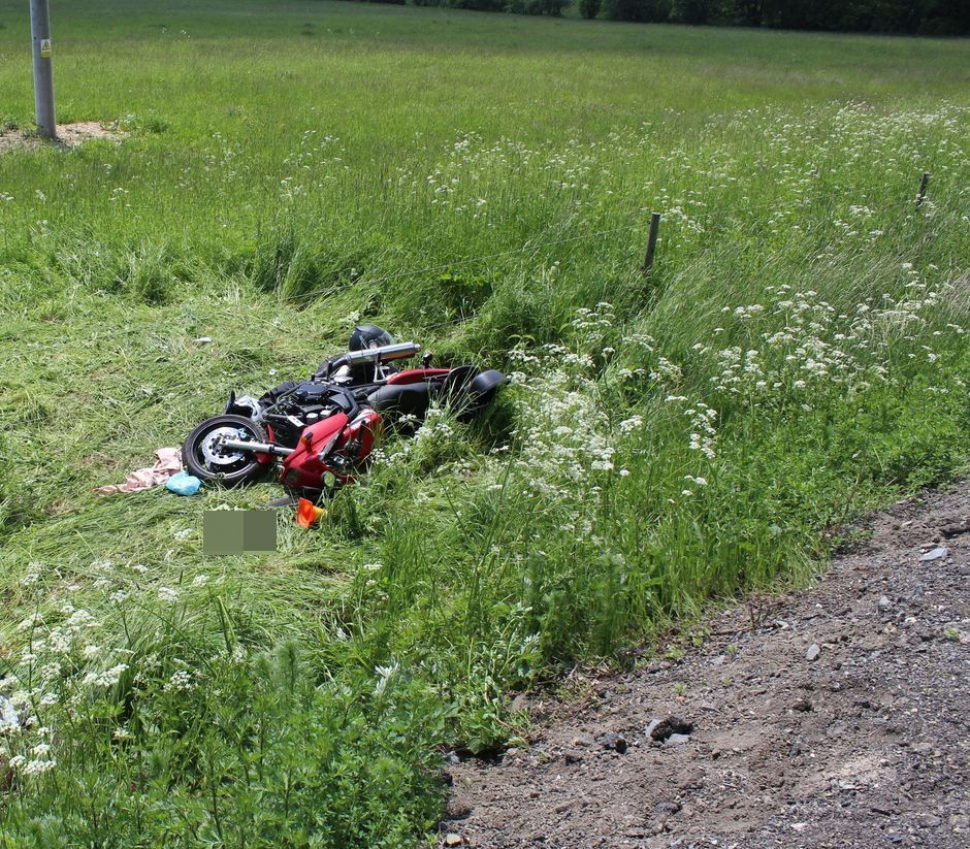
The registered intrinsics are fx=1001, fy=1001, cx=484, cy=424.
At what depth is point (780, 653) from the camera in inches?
150

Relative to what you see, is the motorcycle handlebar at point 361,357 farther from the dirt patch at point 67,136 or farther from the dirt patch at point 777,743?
the dirt patch at point 67,136

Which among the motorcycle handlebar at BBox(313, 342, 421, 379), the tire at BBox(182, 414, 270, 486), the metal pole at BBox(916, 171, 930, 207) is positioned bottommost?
the tire at BBox(182, 414, 270, 486)

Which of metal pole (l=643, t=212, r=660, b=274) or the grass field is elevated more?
metal pole (l=643, t=212, r=660, b=274)

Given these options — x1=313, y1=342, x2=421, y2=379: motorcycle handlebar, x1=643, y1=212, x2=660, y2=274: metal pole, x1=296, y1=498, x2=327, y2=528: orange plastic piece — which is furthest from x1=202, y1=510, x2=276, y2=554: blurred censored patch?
x1=643, y1=212, x2=660, y2=274: metal pole

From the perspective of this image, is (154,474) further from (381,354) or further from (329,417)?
(381,354)

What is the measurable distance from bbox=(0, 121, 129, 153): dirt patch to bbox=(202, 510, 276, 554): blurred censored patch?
10.6 m

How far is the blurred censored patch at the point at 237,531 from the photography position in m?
3.70

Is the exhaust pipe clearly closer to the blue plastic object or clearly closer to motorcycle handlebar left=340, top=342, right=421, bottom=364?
the blue plastic object

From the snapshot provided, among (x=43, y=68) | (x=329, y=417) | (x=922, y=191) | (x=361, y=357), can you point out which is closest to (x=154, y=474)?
(x=329, y=417)

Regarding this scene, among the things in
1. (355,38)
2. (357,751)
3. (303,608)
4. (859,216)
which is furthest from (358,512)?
(355,38)

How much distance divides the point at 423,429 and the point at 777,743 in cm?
260

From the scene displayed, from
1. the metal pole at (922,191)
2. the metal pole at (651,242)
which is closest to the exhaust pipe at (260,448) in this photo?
the metal pole at (651,242)

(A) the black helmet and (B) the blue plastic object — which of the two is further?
(A) the black helmet

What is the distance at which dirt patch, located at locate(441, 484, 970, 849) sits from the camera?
9.36 feet
